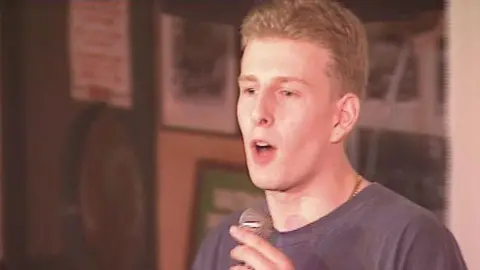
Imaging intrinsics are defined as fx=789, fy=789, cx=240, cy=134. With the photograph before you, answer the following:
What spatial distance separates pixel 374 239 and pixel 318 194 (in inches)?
3.7

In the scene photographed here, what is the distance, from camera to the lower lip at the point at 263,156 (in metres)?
1.02

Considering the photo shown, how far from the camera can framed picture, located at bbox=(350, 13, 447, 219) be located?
120 cm

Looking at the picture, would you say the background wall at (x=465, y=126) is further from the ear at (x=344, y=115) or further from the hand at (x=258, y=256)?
the hand at (x=258, y=256)

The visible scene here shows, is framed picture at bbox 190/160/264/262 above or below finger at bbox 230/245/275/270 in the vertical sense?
below

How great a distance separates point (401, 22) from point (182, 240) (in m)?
0.55

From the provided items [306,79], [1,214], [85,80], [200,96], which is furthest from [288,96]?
[1,214]

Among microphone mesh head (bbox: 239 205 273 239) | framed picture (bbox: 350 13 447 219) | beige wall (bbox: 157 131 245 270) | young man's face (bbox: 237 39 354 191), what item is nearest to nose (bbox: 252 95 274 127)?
young man's face (bbox: 237 39 354 191)

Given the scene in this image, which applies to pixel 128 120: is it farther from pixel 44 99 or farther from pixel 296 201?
pixel 296 201

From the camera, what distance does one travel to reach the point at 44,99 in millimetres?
1591

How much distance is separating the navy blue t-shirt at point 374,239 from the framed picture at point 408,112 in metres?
0.19

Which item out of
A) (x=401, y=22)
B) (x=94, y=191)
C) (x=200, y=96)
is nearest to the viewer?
(x=401, y=22)

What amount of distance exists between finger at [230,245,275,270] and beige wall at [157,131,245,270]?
1.69 ft

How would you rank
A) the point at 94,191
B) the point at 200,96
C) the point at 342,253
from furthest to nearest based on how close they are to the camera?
the point at 94,191 < the point at 200,96 < the point at 342,253

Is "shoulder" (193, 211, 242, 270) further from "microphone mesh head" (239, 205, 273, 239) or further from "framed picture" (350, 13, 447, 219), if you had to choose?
"framed picture" (350, 13, 447, 219)
